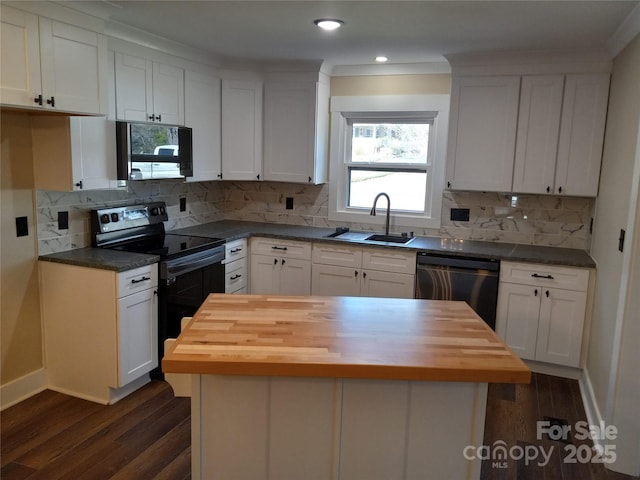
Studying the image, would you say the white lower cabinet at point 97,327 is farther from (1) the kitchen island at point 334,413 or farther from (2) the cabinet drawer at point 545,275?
(2) the cabinet drawer at point 545,275

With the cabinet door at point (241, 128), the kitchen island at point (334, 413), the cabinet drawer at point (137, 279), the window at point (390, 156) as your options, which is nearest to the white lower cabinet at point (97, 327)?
the cabinet drawer at point (137, 279)

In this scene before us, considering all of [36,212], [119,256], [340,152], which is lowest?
[119,256]

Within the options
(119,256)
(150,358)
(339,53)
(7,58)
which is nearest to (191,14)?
(7,58)

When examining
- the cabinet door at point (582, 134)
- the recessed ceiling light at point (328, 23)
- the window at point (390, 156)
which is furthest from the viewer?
the window at point (390, 156)

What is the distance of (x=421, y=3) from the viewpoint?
8.34 ft

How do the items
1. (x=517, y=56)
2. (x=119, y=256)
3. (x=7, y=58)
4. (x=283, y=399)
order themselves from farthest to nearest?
(x=517, y=56) → (x=119, y=256) → (x=7, y=58) → (x=283, y=399)

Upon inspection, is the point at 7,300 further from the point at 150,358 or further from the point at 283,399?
the point at 283,399

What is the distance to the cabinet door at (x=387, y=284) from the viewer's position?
12.7 feet

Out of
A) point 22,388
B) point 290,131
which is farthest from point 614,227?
point 22,388

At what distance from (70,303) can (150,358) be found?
62 centimetres

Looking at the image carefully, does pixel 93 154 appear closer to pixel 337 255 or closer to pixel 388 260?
pixel 337 255

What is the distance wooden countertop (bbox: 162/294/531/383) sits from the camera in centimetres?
164

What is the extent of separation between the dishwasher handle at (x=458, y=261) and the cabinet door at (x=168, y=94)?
2194 millimetres

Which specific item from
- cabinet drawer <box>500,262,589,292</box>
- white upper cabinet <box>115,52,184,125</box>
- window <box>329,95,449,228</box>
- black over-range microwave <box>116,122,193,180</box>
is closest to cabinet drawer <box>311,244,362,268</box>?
window <box>329,95,449,228</box>
